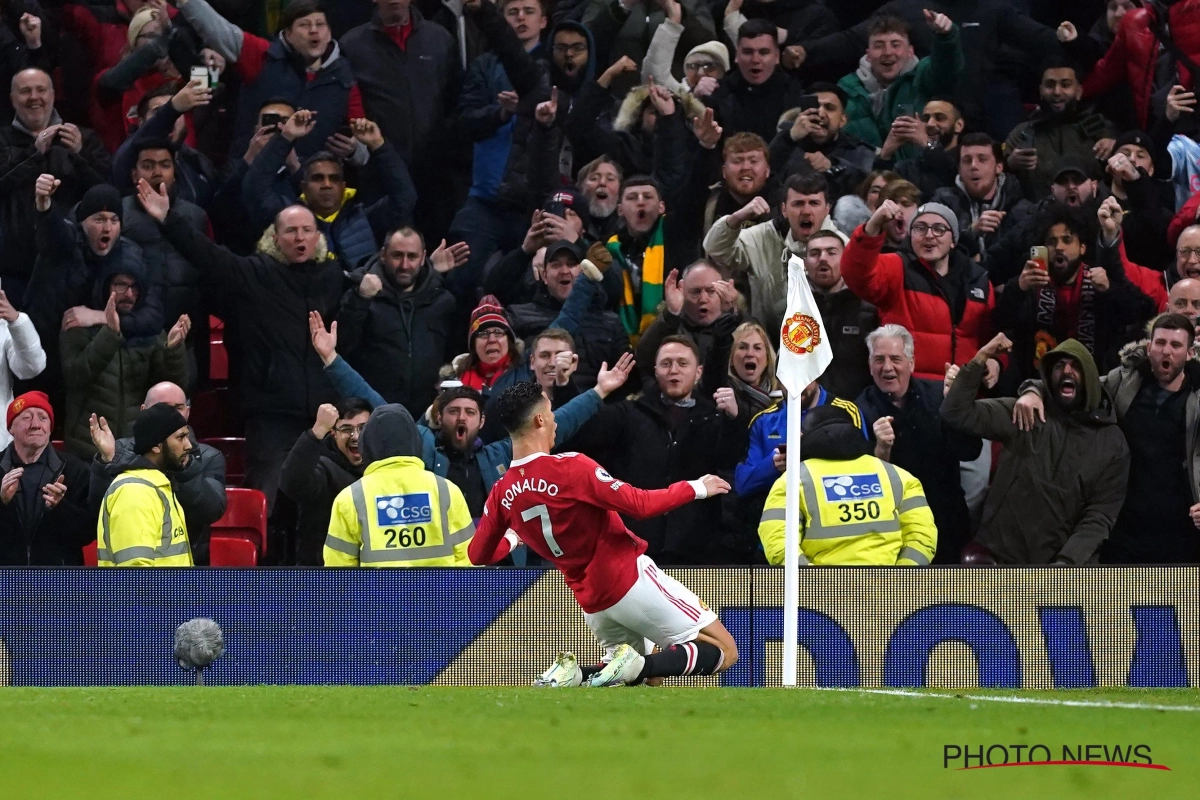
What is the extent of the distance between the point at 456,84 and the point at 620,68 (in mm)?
1325

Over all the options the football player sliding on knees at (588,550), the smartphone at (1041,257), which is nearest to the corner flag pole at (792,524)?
the football player sliding on knees at (588,550)

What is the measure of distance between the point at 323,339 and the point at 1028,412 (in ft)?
14.9

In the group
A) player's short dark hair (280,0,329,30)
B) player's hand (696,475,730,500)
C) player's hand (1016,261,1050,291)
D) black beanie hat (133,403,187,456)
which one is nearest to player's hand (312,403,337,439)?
black beanie hat (133,403,187,456)

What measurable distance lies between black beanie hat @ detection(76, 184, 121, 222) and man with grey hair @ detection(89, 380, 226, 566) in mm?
1729

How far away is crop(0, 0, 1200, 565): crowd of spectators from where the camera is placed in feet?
38.0

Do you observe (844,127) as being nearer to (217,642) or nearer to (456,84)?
(456,84)

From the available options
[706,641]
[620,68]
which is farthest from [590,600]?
[620,68]

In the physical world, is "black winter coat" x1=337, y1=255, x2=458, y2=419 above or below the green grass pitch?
above

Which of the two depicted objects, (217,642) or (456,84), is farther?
(456,84)

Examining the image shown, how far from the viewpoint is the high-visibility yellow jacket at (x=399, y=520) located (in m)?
10.6

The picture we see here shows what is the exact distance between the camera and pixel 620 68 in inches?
563

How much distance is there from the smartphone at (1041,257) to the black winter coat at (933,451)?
127 cm

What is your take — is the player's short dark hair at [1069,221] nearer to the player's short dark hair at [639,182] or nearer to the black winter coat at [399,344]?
the player's short dark hair at [639,182]

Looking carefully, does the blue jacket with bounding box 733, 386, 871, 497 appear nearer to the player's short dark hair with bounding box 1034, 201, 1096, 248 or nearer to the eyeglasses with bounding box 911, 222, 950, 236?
the eyeglasses with bounding box 911, 222, 950, 236
